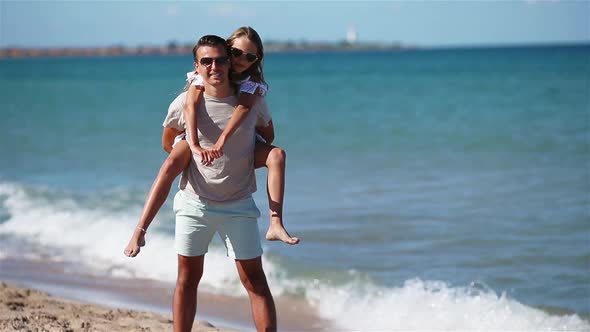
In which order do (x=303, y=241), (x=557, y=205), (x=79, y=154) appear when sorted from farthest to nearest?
(x=79, y=154), (x=557, y=205), (x=303, y=241)

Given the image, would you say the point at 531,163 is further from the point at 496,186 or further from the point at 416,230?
the point at 416,230

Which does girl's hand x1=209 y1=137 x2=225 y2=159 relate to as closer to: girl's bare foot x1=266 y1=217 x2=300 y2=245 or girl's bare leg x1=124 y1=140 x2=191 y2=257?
girl's bare leg x1=124 y1=140 x2=191 y2=257

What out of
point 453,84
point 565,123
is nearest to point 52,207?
point 565,123

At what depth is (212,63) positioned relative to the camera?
14.0 feet

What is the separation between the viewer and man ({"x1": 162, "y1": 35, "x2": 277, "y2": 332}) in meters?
4.32

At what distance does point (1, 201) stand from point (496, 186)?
22.9 ft

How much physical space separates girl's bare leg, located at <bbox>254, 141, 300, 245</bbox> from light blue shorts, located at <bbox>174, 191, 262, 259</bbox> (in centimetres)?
10

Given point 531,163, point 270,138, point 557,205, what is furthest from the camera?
point 531,163

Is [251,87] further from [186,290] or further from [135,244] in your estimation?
[186,290]

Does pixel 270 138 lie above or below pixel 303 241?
above

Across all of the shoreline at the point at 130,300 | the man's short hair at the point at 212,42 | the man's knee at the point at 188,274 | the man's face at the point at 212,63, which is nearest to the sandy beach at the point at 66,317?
the shoreline at the point at 130,300

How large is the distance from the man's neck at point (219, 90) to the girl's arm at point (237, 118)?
0.25ft

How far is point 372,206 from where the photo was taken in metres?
10.9

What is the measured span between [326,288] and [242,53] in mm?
3514
